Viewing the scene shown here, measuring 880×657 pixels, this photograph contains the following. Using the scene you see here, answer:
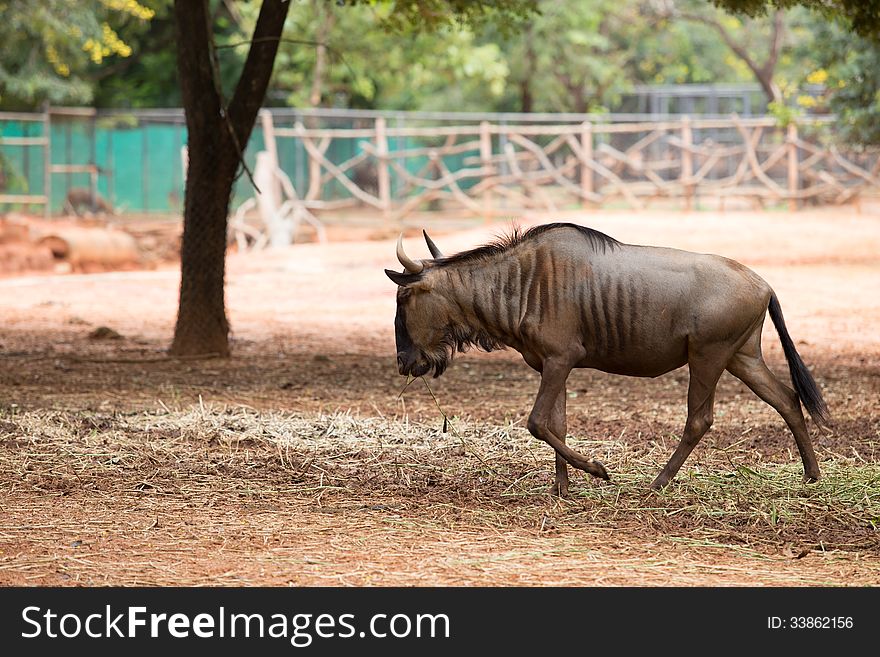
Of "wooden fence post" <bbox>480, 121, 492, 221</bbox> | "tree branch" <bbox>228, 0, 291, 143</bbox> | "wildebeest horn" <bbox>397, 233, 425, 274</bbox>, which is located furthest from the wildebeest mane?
"wooden fence post" <bbox>480, 121, 492, 221</bbox>

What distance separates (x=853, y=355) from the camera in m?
12.0

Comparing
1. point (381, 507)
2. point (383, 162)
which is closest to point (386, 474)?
point (381, 507)

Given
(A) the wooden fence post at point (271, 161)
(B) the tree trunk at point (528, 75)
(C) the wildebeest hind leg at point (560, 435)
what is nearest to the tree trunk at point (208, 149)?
(C) the wildebeest hind leg at point (560, 435)

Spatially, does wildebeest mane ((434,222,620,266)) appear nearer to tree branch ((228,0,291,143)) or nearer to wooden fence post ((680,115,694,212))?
tree branch ((228,0,291,143))

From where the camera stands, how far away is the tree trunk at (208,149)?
11375 mm

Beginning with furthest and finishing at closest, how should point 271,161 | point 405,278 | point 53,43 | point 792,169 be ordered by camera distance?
1. point 792,169
2. point 53,43
3. point 271,161
4. point 405,278

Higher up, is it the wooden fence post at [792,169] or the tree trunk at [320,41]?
the tree trunk at [320,41]

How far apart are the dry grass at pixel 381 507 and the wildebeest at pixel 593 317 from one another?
1.34 feet

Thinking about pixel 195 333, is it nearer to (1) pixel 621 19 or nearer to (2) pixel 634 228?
(2) pixel 634 228

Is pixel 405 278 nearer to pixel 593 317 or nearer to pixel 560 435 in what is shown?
pixel 593 317

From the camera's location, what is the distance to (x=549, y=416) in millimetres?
6480

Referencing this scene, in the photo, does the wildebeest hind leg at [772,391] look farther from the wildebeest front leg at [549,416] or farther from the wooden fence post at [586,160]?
the wooden fence post at [586,160]

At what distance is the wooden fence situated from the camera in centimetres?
2911

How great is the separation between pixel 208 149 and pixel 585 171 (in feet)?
68.8
